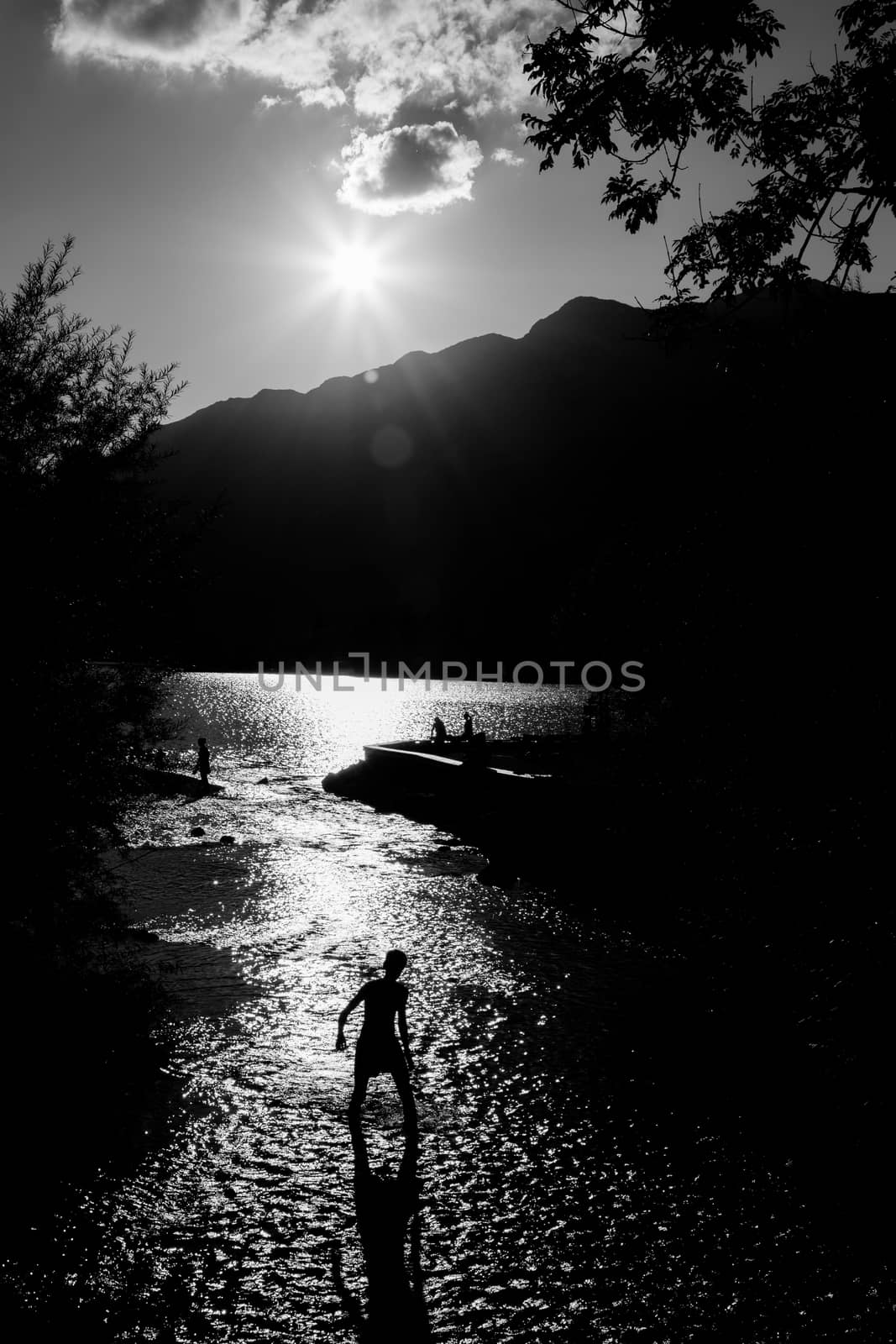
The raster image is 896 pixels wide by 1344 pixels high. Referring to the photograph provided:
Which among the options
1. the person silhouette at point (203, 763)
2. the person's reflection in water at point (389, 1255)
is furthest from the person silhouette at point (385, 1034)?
the person silhouette at point (203, 763)

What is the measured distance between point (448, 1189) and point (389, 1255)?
1223 mm

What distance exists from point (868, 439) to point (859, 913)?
4.31 metres

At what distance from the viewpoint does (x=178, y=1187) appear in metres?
8.11

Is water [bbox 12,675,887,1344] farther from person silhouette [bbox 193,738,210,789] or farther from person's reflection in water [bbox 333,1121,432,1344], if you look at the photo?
person silhouette [bbox 193,738,210,789]

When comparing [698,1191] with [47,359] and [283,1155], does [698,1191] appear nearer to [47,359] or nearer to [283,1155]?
[283,1155]

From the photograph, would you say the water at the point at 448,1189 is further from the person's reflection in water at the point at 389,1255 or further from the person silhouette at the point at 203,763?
the person silhouette at the point at 203,763

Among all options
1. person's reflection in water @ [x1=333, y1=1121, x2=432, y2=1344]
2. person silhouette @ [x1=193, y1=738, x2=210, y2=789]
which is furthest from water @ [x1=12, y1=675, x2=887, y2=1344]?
person silhouette @ [x1=193, y1=738, x2=210, y2=789]

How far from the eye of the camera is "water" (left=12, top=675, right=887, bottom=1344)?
6570 millimetres

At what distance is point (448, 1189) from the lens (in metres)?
8.32

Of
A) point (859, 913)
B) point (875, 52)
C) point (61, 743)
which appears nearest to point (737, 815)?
point (859, 913)

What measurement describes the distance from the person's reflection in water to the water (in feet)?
0.07

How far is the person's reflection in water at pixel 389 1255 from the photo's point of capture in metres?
6.35

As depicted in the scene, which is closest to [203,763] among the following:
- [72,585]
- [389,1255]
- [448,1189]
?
[72,585]

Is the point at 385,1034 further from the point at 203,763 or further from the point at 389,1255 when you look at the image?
the point at 203,763
